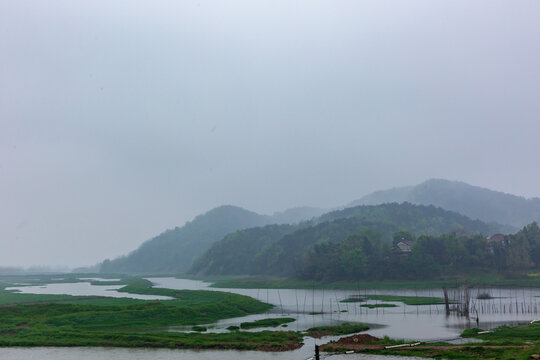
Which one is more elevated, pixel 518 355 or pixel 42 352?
pixel 518 355

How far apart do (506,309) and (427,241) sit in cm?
5846

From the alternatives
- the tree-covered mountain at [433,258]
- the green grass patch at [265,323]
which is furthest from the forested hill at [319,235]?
the green grass patch at [265,323]

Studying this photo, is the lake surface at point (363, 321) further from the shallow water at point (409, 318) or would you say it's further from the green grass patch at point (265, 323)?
the green grass patch at point (265, 323)

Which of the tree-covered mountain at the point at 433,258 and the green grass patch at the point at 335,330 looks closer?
the green grass patch at the point at 335,330

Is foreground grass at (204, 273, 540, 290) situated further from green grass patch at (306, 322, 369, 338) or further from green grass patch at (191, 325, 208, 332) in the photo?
green grass patch at (191, 325, 208, 332)

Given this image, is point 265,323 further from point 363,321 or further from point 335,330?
point 363,321

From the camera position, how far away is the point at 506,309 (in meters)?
54.2

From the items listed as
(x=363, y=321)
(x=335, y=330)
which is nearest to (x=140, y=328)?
(x=335, y=330)

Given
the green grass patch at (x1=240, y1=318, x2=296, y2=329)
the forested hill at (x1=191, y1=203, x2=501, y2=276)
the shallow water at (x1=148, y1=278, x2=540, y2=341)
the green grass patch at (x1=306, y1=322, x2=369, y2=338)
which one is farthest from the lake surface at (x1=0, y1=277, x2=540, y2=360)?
the forested hill at (x1=191, y1=203, x2=501, y2=276)

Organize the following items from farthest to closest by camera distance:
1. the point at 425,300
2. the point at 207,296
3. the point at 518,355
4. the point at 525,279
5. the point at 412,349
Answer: the point at 525,279 → the point at 207,296 → the point at 425,300 → the point at 412,349 → the point at 518,355

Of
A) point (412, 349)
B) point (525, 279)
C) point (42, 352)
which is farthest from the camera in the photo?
point (525, 279)

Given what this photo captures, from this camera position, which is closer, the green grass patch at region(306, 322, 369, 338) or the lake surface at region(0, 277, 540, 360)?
the lake surface at region(0, 277, 540, 360)

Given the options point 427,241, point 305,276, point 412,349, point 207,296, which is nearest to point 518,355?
point 412,349

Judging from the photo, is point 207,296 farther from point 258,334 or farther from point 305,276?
point 305,276
